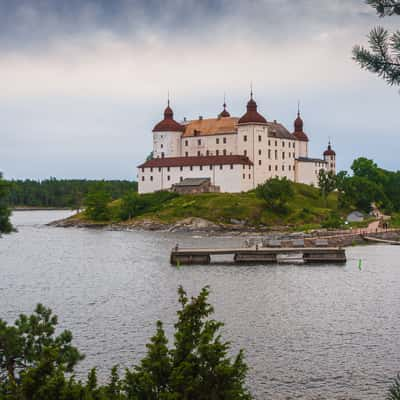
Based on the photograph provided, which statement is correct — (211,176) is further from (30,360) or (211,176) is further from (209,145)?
(30,360)

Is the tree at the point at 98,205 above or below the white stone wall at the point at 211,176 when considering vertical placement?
below

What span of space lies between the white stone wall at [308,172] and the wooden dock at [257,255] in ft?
190

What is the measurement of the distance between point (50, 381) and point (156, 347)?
2.76 metres

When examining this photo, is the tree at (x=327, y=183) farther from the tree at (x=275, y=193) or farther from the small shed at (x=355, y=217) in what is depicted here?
the tree at (x=275, y=193)

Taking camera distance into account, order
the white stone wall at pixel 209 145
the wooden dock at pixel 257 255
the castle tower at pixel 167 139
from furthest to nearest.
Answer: the castle tower at pixel 167 139
the white stone wall at pixel 209 145
the wooden dock at pixel 257 255

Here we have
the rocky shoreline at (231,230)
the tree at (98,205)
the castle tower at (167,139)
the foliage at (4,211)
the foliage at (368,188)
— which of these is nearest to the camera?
the foliage at (4,211)

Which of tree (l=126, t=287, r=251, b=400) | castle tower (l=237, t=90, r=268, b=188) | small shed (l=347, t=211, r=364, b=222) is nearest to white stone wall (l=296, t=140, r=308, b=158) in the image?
castle tower (l=237, t=90, r=268, b=188)

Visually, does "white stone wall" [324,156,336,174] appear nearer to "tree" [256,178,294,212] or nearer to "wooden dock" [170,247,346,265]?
"tree" [256,178,294,212]

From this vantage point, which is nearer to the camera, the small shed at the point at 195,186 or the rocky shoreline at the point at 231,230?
the rocky shoreline at the point at 231,230

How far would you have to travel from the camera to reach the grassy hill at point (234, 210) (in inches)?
3708

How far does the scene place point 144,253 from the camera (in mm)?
64250

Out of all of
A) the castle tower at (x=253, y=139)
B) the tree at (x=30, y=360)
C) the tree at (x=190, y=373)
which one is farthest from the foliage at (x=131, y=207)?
the tree at (x=30, y=360)

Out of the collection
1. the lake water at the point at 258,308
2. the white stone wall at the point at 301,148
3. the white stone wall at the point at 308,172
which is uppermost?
the white stone wall at the point at 301,148

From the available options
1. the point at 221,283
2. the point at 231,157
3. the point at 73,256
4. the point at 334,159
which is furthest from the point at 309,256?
the point at 334,159
